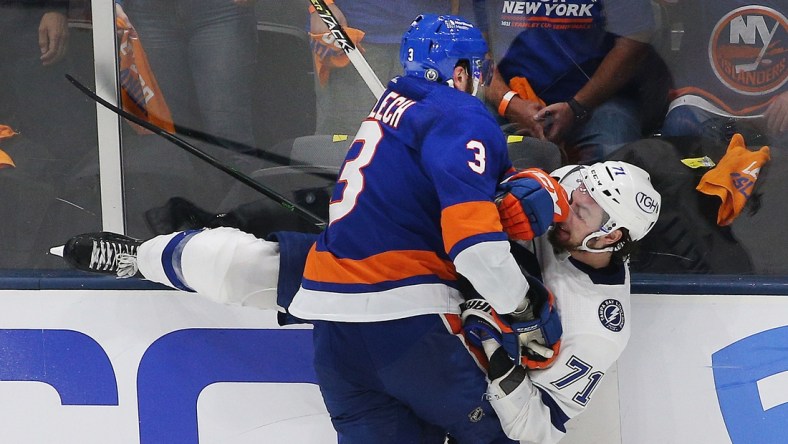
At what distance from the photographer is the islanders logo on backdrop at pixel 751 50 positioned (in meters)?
2.69

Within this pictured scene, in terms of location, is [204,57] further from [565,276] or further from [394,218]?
[565,276]

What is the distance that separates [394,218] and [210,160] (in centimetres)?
80

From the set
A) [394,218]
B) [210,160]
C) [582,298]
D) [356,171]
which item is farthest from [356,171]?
[210,160]

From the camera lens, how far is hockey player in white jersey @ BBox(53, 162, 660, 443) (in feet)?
7.97

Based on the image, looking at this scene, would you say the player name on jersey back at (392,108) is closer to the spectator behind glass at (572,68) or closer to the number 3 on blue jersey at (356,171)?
→ the number 3 on blue jersey at (356,171)

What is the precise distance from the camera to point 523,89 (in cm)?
282

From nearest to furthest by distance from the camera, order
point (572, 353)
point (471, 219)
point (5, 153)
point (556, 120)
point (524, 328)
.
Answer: point (471, 219), point (524, 328), point (572, 353), point (556, 120), point (5, 153)

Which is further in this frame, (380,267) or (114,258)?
(114,258)

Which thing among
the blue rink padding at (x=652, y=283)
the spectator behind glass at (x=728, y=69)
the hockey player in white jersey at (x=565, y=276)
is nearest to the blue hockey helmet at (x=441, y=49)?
the hockey player in white jersey at (x=565, y=276)

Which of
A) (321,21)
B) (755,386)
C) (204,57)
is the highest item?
(321,21)

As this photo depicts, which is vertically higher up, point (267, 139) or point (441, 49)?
point (441, 49)

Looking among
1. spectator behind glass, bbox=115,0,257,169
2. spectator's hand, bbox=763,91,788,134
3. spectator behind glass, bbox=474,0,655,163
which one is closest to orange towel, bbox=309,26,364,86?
spectator behind glass, bbox=115,0,257,169

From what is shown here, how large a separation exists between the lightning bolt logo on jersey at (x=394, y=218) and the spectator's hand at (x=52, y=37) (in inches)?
39.4

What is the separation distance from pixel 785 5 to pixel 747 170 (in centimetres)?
41
